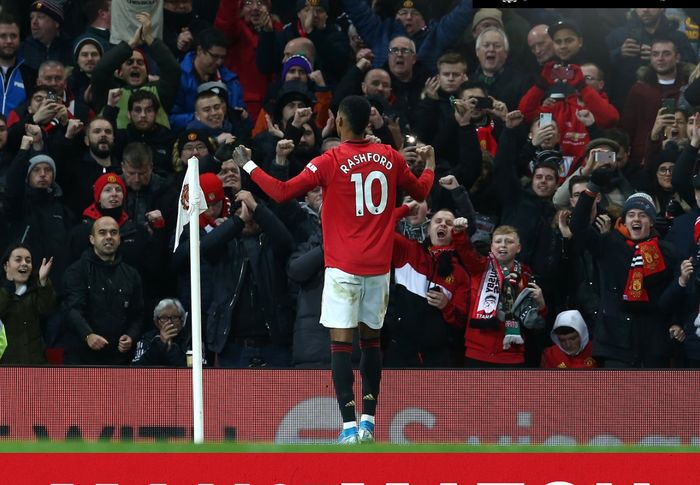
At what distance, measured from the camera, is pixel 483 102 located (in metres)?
15.9

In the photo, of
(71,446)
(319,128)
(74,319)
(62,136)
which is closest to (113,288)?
(74,319)

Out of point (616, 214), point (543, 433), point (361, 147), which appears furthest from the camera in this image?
point (616, 214)

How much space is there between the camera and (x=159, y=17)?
17.1 meters

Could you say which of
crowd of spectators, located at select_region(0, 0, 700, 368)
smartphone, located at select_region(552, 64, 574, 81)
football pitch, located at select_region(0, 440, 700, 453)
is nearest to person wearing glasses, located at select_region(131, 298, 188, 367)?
crowd of spectators, located at select_region(0, 0, 700, 368)

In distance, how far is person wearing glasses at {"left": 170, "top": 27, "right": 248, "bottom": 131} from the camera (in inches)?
659

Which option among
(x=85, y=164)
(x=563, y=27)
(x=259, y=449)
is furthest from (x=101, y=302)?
(x=563, y=27)

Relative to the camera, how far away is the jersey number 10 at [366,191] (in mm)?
11281

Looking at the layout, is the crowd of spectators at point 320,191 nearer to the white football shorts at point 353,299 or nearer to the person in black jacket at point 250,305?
the person in black jacket at point 250,305

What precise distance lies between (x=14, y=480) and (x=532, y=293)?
6.34 metres

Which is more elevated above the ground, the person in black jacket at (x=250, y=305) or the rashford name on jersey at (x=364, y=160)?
the rashford name on jersey at (x=364, y=160)

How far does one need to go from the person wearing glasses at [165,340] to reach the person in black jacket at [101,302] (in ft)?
0.45

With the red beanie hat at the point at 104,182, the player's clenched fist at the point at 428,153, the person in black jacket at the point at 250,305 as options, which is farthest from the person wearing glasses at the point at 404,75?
the player's clenched fist at the point at 428,153

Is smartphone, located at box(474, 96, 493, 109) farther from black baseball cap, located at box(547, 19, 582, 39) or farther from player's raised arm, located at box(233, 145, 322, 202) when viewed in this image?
player's raised arm, located at box(233, 145, 322, 202)

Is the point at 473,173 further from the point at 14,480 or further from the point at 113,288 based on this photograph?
the point at 14,480
